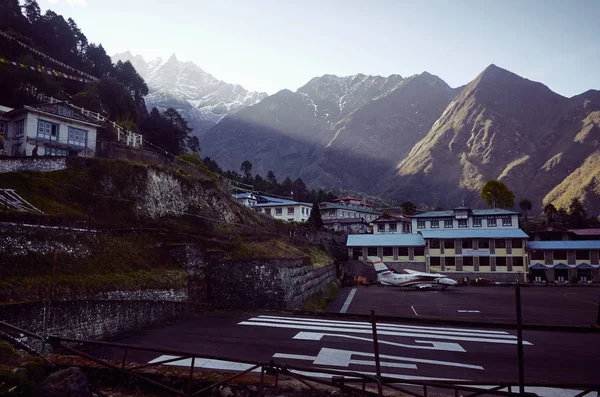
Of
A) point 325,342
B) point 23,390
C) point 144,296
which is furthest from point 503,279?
point 23,390

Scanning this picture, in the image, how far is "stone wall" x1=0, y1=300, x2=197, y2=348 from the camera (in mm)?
12805

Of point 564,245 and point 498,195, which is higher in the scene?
point 498,195

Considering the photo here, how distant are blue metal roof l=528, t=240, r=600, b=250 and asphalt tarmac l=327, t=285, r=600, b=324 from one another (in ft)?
25.6

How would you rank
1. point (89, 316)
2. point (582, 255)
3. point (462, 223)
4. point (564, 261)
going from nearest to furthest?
point (89, 316), point (582, 255), point (564, 261), point (462, 223)

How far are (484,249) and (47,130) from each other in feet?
189

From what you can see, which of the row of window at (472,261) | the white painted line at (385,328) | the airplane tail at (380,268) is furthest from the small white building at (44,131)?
the row of window at (472,261)

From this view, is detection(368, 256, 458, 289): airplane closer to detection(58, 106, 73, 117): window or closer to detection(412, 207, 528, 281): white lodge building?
detection(412, 207, 528, 281): white lodge building

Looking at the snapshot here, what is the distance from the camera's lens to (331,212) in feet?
298

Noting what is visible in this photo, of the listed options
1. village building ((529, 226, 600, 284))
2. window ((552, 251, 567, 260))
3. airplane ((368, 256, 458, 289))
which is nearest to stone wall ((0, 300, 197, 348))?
airplane ((368, 256, 458, 289))

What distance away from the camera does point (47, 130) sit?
35.1 m

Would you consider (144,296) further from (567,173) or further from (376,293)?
(567,173)

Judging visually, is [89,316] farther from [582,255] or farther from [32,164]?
[582,255]

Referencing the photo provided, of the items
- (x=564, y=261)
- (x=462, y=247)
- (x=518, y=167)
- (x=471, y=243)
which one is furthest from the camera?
(x=518, y=167)

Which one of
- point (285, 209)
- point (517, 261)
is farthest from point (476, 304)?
point (285, 209)
